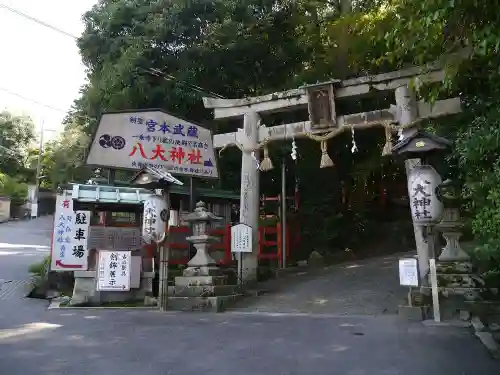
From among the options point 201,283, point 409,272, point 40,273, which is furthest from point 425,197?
point 40,273

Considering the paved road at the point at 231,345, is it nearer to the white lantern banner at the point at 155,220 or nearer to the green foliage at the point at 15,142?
the white lantern banner at the point at 155,220

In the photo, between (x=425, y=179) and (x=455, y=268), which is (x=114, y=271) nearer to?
(x=425, y=179)

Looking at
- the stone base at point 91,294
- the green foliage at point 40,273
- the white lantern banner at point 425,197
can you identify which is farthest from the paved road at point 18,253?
the white lantern banner at point 425,197

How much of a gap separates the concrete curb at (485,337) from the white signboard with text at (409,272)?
1.26 m

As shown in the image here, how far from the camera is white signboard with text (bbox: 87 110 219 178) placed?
1314 centimetres

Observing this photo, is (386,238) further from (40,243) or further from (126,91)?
(40,243)

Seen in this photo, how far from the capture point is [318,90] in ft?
43.0

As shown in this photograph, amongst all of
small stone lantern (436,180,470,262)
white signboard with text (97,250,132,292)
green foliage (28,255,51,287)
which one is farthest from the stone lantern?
small stone lantern (436,180,470,262)

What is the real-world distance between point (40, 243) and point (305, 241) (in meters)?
17.2

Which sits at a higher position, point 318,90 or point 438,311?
point 318,90

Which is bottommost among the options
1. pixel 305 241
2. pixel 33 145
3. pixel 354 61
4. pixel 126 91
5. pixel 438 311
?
pixel 438 311

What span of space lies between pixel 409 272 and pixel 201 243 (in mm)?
5245

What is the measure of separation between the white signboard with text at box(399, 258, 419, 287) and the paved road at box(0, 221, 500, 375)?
0.83 metres

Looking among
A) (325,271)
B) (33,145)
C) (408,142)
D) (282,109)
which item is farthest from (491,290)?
(33,145)
